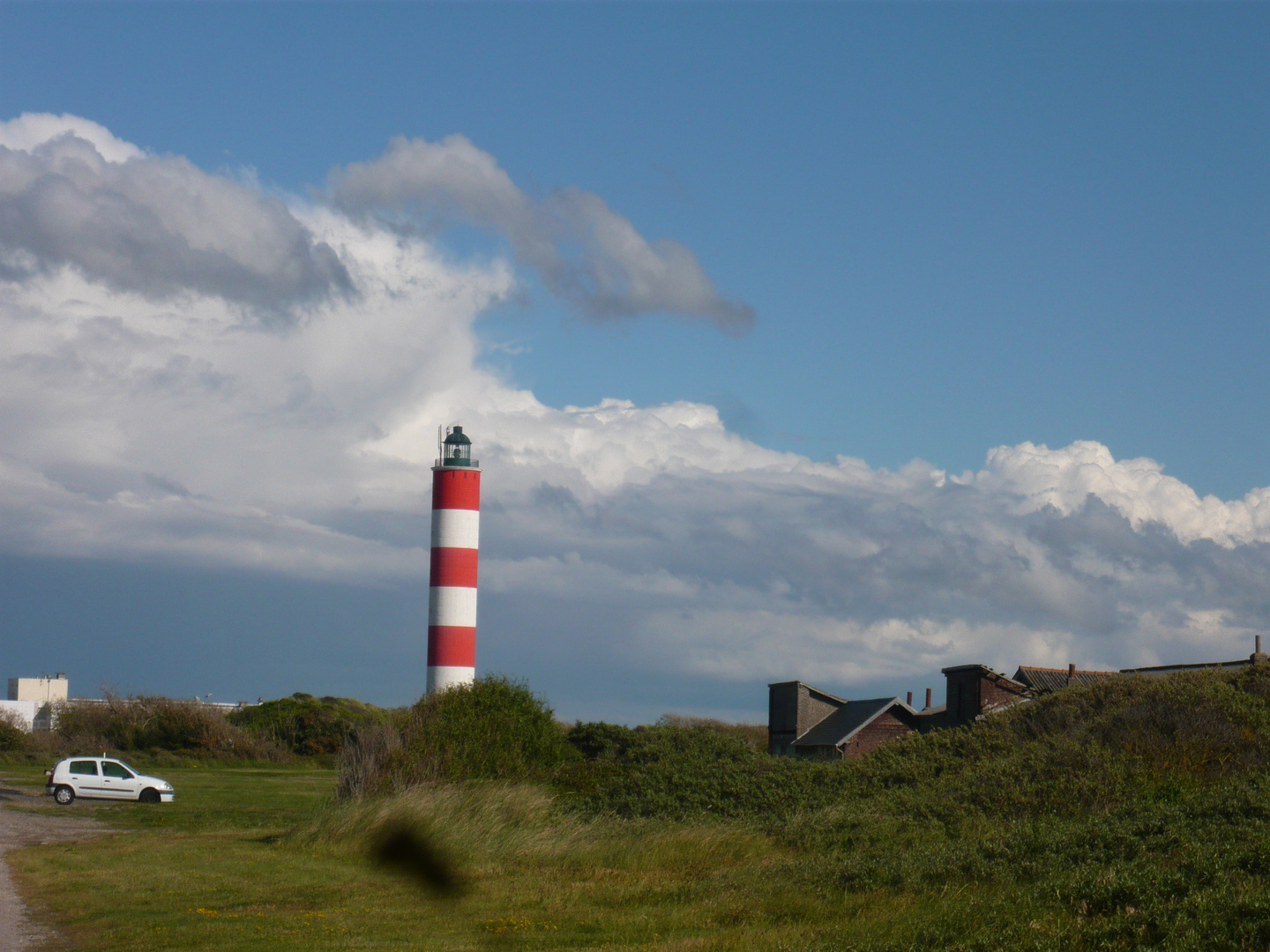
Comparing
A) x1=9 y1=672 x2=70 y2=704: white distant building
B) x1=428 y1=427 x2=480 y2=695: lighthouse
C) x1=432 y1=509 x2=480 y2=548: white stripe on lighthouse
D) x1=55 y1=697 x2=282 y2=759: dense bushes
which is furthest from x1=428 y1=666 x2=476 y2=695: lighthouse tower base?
x1=9 y1=672 x2=70 y2=704: white distant building

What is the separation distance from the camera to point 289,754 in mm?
63719

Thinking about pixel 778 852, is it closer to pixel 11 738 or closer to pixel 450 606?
pixel 450 606

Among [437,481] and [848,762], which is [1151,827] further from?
[437,481]

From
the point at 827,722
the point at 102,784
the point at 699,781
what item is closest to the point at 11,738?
the point at 102,784

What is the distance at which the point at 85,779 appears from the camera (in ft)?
122

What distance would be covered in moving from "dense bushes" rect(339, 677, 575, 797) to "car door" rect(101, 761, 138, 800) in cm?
1114

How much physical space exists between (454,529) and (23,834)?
73.4 ft

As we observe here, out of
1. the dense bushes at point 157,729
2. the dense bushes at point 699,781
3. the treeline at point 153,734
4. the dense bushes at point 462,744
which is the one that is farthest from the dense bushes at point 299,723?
the dense bushes at point 699,781

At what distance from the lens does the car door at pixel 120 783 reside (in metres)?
37.3

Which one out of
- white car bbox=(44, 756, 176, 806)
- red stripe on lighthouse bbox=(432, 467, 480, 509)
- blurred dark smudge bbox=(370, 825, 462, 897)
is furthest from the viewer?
red stripe on lighthouse bbox=(432, 467, 480, 509)

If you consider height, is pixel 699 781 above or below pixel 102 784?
above

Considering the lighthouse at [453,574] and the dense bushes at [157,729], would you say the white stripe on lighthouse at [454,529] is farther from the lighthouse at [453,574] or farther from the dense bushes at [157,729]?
the dense bushes at [157,729]

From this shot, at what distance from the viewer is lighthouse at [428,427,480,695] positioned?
4606 cm

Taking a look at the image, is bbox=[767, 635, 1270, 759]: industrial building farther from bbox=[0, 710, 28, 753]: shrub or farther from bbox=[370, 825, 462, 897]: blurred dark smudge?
bbox=[0, 710, 28, 753]: shrub
